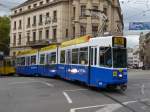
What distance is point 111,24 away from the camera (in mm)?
84750

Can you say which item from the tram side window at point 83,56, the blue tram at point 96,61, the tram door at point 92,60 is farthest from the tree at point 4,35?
the tram door at point 92,60

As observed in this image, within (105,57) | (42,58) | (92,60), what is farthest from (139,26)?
(105,57)

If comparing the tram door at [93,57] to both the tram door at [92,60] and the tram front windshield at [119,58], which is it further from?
the tram front windshield at [119,58]

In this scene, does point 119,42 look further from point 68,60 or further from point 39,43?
point 39,43

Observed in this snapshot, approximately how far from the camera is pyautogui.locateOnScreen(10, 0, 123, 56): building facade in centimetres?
8000

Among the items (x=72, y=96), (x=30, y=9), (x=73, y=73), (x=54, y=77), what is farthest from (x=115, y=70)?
(x=30, y=9)

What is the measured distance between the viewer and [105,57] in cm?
2302

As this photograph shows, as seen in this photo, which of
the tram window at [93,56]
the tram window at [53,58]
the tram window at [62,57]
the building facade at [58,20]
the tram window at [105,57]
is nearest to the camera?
the tram window at [105,57]

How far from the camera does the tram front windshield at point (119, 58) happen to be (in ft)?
75.3

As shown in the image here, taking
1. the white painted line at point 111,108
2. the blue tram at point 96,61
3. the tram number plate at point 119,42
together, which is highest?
the tram number plate at point 119,42

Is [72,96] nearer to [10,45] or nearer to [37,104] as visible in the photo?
[37,104]

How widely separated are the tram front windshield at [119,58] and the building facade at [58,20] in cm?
4907

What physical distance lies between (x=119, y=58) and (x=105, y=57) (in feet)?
2.49

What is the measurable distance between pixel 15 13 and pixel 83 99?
272ft
